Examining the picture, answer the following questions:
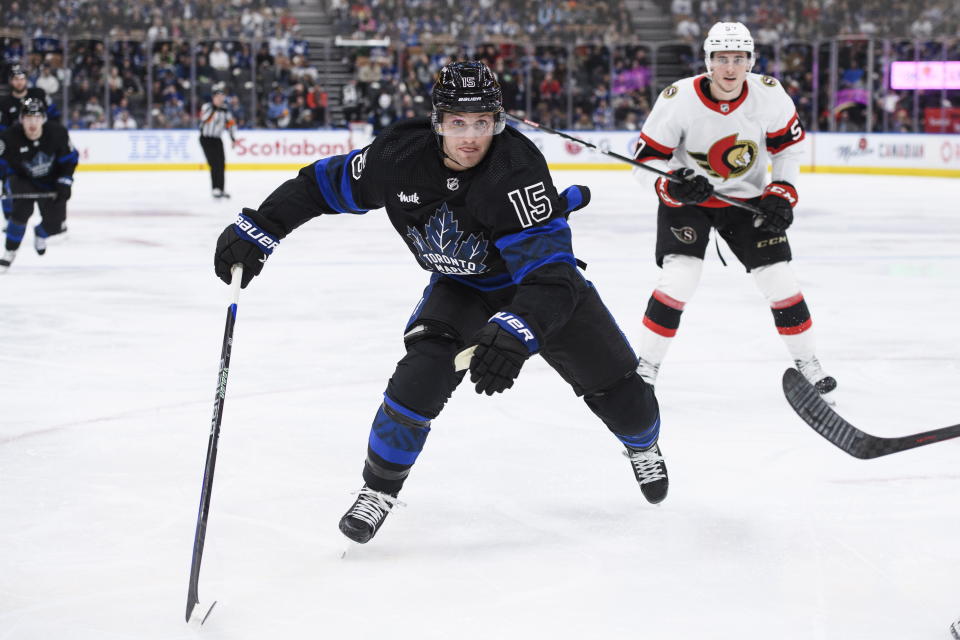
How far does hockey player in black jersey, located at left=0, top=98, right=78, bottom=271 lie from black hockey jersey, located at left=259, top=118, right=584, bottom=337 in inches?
195

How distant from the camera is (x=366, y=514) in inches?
89.7

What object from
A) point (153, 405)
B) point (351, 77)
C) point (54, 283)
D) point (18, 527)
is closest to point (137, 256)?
point (54, 283)

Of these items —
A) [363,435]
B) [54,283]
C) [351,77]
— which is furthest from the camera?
[351,77]

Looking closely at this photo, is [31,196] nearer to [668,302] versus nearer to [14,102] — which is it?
[14,102]

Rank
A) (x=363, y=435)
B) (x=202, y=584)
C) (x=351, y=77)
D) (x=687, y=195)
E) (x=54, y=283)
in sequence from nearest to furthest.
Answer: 1. (x=202, y=584)
2. (x=363, y=435)
3. (x=687, y=195)
4. (x=54, y=283)
5. (x=351, y=77)

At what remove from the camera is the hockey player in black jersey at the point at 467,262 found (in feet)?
7.06

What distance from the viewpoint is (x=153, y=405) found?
3.54 m

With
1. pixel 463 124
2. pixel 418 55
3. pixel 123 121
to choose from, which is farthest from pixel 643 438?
pixel 418 55

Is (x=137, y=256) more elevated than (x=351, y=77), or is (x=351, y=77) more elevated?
(x=351, y=77)

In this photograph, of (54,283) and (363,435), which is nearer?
(363,435)

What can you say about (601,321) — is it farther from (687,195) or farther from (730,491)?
(687,195)

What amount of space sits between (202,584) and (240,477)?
27.7 inches

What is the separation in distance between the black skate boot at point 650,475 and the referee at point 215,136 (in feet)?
28.8

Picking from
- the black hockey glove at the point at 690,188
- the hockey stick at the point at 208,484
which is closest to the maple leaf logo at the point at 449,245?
the hockey stick at the point at 208,484
